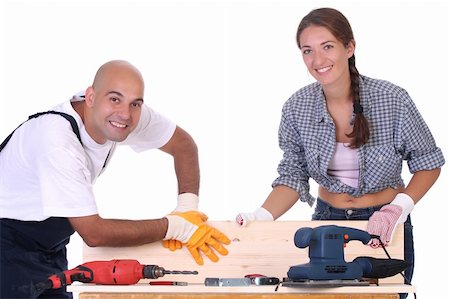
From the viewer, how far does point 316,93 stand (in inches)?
131

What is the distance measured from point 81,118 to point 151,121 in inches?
17.3

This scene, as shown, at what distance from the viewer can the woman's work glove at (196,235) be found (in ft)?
9.51

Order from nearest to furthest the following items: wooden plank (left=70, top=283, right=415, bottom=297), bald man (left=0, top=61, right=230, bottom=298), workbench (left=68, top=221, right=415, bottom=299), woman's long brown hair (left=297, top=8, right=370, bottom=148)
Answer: wooden plank (left=70, top=283, right=415, bottom=297) < bald man (left=0, top=61, right=230, bottom=298) < workbench (left=68, top=221, right=415, bottom=299) < woman's long brown hair (left=297, top=8, right=370, bottom=148)

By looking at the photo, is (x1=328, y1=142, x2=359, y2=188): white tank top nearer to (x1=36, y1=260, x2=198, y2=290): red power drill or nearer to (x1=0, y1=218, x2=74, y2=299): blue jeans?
(x1=36, y1=260, x2=198, y2=290): red power drill

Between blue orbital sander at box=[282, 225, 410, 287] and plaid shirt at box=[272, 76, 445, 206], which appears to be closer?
blue orbital sander at box=[282, 225, 410, 287]

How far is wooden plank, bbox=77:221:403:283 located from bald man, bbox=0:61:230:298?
0.13ft

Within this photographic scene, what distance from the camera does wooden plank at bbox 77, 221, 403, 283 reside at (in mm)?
2910

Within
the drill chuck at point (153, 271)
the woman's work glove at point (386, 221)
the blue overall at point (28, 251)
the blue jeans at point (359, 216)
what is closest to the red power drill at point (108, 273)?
the drill chuck at point (153, 271)

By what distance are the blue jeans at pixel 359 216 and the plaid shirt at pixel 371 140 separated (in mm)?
66

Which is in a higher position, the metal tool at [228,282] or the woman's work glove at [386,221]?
the woman's work glove at [386,221]

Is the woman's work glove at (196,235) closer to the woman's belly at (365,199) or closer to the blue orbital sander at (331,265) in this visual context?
the blue orbital sander at (331,265)

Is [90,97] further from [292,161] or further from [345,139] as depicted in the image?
[345,139]

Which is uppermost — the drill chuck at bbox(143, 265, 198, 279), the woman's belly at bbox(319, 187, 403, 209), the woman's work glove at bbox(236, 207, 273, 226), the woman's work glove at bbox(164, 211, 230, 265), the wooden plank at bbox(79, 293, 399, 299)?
the woman's belly at bbox(319, 187, 403, 209)

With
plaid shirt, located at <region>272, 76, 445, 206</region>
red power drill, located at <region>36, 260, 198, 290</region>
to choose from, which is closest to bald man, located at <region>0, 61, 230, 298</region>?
red power drill, located at <region>36, 260, 198, 290</region>
